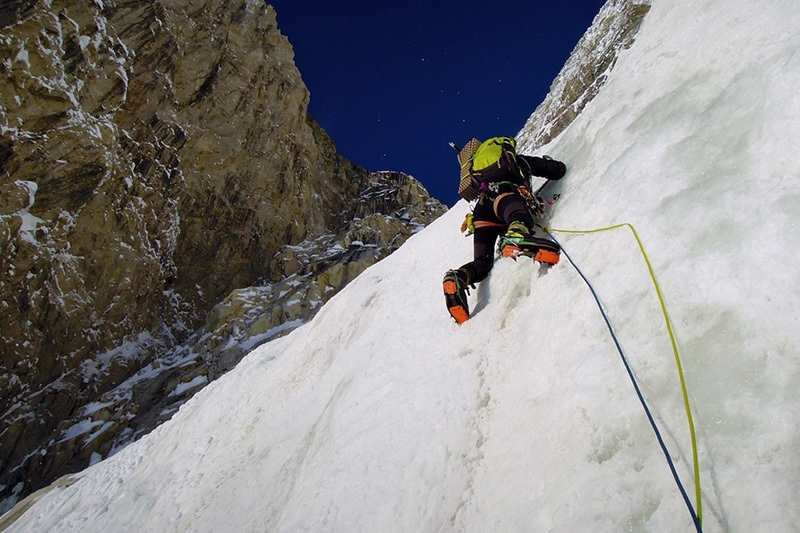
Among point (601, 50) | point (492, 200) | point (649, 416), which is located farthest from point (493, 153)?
point (601, 50)

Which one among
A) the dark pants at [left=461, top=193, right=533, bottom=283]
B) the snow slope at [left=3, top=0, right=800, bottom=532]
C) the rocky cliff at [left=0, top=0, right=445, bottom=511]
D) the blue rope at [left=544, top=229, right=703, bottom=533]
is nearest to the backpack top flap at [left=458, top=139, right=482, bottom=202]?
the dark pants at [left=461, top=193, right=533, bottom=283]

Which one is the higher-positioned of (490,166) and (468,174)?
(468,174)

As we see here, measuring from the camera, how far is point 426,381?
3.76 meters

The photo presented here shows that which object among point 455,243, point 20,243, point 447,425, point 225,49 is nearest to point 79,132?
point 20,243

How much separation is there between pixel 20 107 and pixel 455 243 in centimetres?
4388

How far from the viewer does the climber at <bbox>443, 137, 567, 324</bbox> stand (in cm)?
412

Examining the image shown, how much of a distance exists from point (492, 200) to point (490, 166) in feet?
1.20

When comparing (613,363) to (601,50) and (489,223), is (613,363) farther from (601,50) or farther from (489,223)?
(601,50)

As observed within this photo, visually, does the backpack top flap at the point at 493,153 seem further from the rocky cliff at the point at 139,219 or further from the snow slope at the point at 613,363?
the rocky cliff at the point at 139,219

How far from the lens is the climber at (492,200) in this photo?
412 cm

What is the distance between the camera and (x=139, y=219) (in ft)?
139

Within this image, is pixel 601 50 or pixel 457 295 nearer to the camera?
pixel 457 295

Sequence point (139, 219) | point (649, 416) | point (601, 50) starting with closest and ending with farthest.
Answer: point (649, 416), point (601, 50), point (139, 219)

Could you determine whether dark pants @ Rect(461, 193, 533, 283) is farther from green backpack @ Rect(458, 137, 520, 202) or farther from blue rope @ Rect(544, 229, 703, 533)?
blue rope @ Rect(544, 229, 703, 533)
